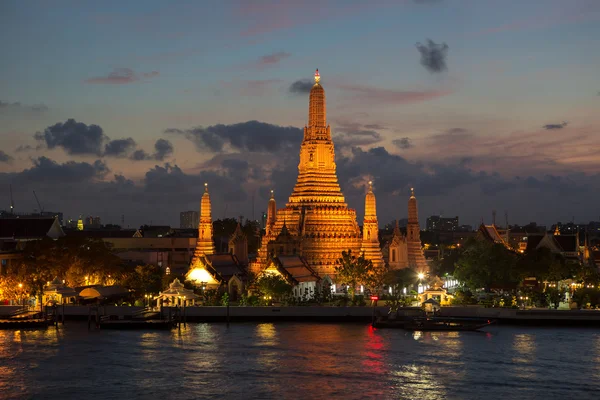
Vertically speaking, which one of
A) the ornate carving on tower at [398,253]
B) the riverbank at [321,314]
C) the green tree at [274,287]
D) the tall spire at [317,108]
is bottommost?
the riverbank at [321,314]

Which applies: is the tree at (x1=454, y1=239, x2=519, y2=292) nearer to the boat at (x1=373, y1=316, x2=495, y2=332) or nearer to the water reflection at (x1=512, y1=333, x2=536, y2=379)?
the boat at (x1=373, y1=316, x2=495, y2=332)

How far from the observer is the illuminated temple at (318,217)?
112 m

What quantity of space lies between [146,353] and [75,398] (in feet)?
49.9

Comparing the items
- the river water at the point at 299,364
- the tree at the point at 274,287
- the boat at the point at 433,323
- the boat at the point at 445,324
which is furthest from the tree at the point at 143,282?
the boat at the point at 445,324

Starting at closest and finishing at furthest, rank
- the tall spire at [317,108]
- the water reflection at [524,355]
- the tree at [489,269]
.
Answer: the water reflection at [524,355] < the tree at [489,269] < the tall spire at [317,108]

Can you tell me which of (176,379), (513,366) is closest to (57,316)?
(176,379)

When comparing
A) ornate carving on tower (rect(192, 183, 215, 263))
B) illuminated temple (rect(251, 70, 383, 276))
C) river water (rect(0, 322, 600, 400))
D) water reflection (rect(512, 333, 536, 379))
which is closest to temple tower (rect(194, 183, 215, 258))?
ornate carving on tower (rect(192, 183, 215, 263))

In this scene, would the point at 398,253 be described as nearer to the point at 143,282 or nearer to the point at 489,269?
the point at 489,269

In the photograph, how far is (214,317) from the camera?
9500cm

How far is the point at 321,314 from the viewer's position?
93.8 metres

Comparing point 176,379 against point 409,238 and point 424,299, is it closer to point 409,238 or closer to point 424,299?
point 424,299

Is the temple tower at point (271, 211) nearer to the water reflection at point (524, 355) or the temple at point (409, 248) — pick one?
the temple at point (409, 248)

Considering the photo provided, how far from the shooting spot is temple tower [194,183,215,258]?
118812 millimetres

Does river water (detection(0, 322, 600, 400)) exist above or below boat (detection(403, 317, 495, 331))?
below
